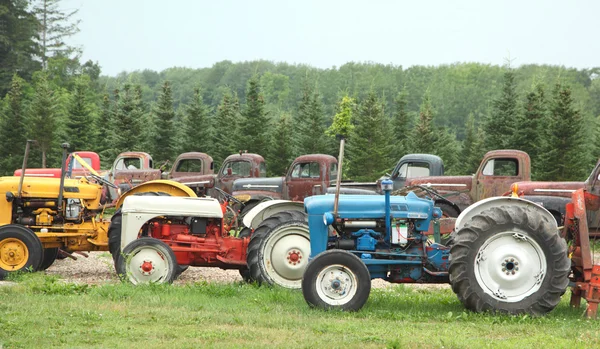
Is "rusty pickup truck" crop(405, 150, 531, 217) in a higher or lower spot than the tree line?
lower

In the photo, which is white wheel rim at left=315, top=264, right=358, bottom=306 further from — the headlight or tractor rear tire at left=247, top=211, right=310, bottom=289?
tractor rear tire at left=247, top=211, right=310, bottom=289

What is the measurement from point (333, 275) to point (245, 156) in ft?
53.5

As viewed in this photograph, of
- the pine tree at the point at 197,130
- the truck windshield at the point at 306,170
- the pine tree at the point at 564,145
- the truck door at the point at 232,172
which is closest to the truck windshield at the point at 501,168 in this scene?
the truck windshield at the point at 306,170

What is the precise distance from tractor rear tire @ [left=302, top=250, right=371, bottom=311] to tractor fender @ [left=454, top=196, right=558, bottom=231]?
4.51 feet

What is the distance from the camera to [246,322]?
858 cm

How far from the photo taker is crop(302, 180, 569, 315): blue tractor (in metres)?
9.12

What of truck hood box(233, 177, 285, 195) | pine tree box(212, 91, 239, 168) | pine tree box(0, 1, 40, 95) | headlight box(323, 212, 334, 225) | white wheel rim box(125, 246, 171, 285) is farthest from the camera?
pine tree box(0, 1, 40, 95)

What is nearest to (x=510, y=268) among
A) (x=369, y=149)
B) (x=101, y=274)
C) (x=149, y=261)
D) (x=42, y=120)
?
(x=149, y=261)

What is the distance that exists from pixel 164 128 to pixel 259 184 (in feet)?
73.2

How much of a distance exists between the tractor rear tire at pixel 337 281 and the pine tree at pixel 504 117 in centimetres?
2732

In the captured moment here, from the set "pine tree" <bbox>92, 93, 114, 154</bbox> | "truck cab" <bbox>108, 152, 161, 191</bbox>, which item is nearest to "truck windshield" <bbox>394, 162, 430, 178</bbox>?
"truck cab" <bbox>108, 152, 161, 191</bbox>

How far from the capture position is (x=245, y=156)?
2541 cm

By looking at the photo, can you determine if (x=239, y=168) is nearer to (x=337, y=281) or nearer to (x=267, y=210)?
(x=267, y=210)

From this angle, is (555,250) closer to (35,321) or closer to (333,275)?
(333,275)
